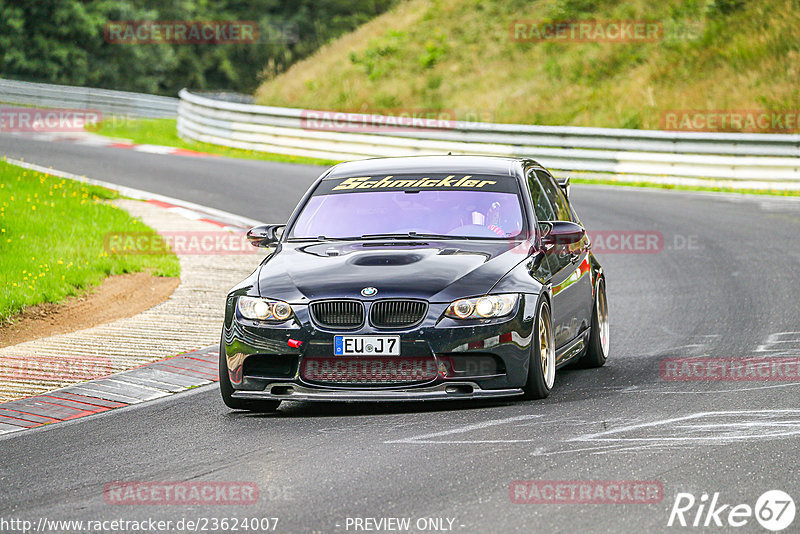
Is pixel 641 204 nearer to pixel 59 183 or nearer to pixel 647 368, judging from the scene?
pixel 59 183

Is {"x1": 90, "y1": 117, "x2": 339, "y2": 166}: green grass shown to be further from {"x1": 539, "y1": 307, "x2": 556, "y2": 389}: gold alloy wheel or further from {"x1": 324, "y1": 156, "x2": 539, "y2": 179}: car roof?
{"x1": 539, "y1": 307, "x2": 556, "y2": 389}: gold alloy wheel

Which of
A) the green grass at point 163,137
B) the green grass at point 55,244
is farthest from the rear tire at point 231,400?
the green grass at point 163,137

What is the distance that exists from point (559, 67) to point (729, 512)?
2981cm

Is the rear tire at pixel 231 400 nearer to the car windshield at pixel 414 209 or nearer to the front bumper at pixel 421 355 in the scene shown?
the front bumper at pixel 421 355

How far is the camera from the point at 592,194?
2262 centimetres

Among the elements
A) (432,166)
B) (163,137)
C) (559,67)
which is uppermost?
(432,166)

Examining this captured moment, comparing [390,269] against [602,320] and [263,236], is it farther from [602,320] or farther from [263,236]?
[602,320]

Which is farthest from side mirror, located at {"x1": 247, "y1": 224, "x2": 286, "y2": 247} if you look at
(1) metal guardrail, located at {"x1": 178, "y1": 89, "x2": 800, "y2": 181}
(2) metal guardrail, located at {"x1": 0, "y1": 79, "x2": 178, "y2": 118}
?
(2) metal guardrail, located at {"x1": 0, "y1": 79, "x2": 178, "y2": 118}

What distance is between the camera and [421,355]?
25.2 ft

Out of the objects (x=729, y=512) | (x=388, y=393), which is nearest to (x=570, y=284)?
(x=388, y=393)

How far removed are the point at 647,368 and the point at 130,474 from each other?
175 inches

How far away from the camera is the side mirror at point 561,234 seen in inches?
350

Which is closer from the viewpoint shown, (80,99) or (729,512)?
(729,512)

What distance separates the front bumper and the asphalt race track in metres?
0.18
